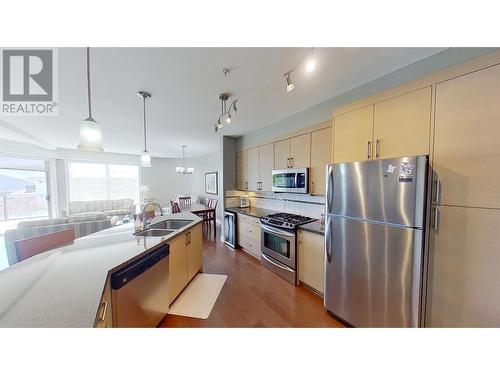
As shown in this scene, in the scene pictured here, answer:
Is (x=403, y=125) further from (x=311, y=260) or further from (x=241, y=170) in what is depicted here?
(x=241, y=170)

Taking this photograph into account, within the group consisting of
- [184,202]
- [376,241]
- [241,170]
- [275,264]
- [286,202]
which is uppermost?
[241,170]

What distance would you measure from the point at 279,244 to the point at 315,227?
24.7 inches

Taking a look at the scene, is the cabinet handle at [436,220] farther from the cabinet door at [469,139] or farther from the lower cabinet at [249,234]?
the lower cabinet at [249,234]

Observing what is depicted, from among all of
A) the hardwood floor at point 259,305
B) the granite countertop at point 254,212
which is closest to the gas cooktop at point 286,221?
the granite countertop at point 254,212

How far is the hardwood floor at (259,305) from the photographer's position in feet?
5.68

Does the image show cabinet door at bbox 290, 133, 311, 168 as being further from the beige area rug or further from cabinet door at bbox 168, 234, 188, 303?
the beige area rug

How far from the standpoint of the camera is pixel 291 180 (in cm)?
266

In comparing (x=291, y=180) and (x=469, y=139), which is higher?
(x=469, y=139)

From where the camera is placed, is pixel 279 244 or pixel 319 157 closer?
pixel 319 157

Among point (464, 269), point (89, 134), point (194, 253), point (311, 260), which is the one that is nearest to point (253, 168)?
point (194, 253)

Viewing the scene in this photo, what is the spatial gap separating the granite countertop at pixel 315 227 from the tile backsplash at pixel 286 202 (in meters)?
0.21

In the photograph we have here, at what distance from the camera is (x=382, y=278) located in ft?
4.65
